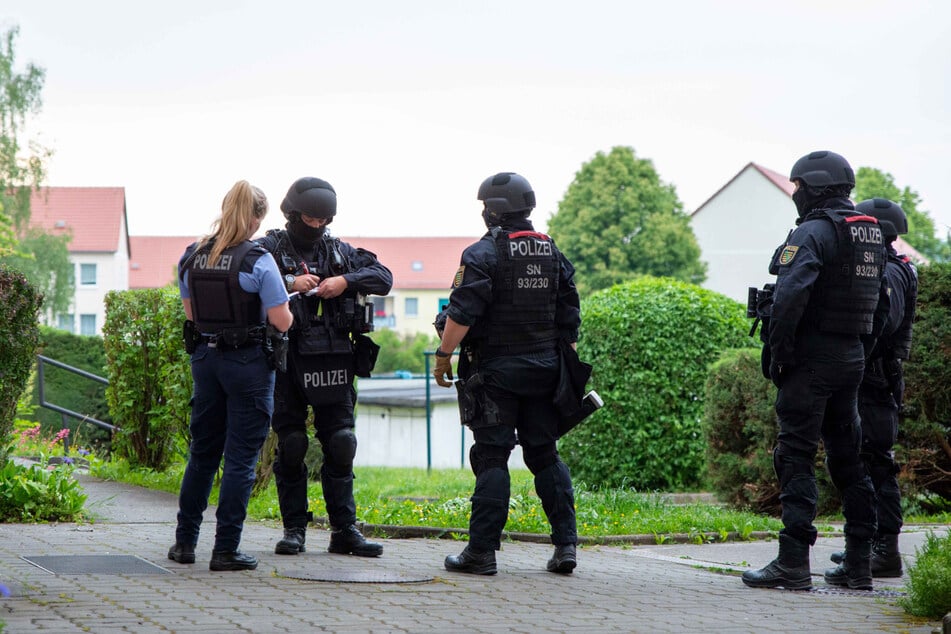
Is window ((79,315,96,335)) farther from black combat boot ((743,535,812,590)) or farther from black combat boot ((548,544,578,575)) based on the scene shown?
black combat boot ((743,535,812,590))

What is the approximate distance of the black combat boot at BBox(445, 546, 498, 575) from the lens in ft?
20.3

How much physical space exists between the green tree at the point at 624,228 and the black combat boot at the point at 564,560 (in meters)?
49.1

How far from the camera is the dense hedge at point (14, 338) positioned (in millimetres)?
7699

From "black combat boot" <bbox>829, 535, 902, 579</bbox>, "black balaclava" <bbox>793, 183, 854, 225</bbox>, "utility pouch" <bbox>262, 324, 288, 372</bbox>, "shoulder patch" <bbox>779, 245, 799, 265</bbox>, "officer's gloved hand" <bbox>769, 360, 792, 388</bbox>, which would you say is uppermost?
"black balaclava" <bbox>793, 183, 854, 225</bbox>

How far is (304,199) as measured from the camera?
657 centimetres

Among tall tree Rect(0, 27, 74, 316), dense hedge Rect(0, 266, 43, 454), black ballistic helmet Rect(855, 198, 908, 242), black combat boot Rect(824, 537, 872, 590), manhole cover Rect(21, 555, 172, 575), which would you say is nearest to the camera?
manhole cover Rect(21, 555, 172, 575)

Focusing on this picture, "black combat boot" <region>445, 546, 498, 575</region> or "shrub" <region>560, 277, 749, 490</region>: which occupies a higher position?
"shrub" <region>560, 277, 749, 490</region>

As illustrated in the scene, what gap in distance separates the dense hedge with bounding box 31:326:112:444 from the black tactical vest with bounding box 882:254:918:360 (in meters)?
12.0

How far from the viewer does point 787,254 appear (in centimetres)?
610

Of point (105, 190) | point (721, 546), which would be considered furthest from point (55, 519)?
point (105, 190)

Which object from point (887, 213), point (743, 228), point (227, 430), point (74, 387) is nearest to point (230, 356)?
point (227, 430)

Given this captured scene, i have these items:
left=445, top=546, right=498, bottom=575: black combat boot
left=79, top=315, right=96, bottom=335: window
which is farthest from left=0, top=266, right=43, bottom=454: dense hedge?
left=79, top=315, right=96, bottom=335: window

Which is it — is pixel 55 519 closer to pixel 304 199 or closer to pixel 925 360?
pixel 304 199

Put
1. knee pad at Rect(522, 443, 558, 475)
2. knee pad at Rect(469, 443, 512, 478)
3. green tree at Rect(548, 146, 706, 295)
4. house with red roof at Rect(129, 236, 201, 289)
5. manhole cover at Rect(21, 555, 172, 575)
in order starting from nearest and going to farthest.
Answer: manhole cover at Rect(21, 555, 172, 575) → knee pad at Rect(469, 443, 512, 478) → knee pad at Rect(522, 443, 558, 475) → green tree at Rect(548, 146, 706, 295) → house with red roof at Rect(129, 236, 201, 289)
